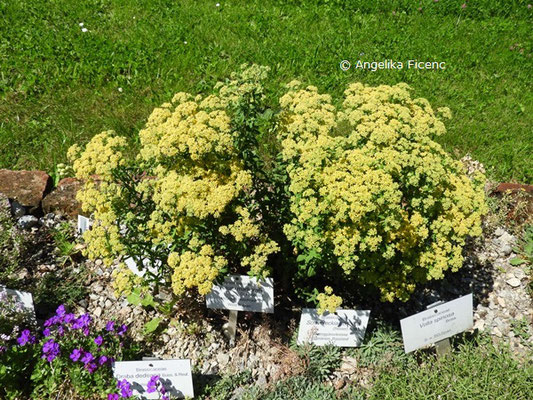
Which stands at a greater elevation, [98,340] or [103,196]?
[103,196]

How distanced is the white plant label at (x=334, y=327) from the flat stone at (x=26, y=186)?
2.86 meters

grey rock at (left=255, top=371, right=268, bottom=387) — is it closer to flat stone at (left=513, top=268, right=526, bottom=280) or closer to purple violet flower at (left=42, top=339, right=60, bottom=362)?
purple violet flower at (left=42, top=339, right=60, bottom=362)

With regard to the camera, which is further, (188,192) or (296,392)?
(296,392)

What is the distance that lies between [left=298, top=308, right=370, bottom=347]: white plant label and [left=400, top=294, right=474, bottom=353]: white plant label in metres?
0.31

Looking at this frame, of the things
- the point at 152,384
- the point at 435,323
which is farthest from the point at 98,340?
the point at 435,323

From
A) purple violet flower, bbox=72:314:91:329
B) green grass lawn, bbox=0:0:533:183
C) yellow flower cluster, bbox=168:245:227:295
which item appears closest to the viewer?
yellow flower cluster, bbox=168:245:227:295

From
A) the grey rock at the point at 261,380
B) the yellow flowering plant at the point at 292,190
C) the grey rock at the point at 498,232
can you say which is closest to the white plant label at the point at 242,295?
the yellow flowering plant at the point at 292,190

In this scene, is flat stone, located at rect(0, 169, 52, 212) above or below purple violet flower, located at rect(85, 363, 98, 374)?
above

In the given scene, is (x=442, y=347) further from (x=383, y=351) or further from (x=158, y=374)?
(x=158, y=374)

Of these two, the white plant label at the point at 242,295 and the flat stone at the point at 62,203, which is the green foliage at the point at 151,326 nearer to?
the white plant label at the point at 242,295

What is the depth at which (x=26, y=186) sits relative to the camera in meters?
4.54

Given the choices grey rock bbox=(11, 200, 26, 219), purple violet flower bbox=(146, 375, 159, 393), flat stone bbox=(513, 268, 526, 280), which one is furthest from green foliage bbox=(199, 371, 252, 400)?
flat stone bbox=(513, 268, 526, 280)

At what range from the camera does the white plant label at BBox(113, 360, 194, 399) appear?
3.09 meters

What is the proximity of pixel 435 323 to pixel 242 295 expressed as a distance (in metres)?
1.42
